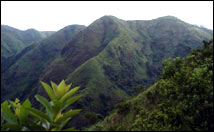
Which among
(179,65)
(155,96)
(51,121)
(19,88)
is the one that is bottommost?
(19,88)

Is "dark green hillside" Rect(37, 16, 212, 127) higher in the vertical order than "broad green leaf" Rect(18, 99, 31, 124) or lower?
lower

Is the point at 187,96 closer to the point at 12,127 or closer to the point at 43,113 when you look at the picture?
the point at 43,113

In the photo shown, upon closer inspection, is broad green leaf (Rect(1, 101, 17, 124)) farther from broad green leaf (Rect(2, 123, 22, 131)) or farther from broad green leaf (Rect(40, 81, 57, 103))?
broad green leaf (Rect(40, 81, 57, 103))

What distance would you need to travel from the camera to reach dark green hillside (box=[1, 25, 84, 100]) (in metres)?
147

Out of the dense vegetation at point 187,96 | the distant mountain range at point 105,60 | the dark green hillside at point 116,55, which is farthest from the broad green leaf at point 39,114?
the dark green hillside at point 116,55

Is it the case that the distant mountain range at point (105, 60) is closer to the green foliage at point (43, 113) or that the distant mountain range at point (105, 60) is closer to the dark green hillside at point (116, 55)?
the dark green hillside at point (116, 55)

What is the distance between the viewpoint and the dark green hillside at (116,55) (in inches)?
4088

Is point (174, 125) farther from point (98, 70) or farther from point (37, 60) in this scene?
point (37, 60)

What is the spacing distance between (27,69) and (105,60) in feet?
263

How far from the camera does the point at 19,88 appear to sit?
150 meters

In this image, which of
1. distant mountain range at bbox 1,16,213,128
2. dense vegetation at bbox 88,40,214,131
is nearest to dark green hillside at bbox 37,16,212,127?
distant mountain range at bbox 1,16,213,128

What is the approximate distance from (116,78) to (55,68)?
4835cm

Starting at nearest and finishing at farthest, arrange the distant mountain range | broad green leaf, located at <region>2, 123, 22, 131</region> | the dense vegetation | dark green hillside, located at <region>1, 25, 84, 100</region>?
broad green leaf, located at <region>2, 123, 22, 131</region>
the dense vegetation
the distant mountain range
dark green hillside, located at <region>1, 25, 84, 100</region>

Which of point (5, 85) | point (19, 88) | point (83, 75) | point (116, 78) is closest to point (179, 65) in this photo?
point (83, 75)
